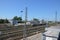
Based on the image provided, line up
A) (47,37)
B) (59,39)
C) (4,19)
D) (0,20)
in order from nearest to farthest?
(59,39)
(47,37)
(0,20)
(4,19)

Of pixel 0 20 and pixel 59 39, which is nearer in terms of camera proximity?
pixel 59 39

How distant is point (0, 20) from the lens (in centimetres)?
4791

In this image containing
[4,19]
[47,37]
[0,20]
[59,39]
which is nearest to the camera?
[59,39]

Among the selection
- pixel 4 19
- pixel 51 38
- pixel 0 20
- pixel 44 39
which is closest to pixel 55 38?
pixel 51 38

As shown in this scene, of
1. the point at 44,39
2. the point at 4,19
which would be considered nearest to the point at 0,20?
the point at 4,19

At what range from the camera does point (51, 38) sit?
4.86 meters

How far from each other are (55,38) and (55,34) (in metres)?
0.18

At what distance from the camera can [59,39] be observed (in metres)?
4.58

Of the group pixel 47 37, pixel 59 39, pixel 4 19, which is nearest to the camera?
pixel 59 39

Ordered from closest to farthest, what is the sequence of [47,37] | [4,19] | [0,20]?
[47,37]
[0,20]
[4,19]

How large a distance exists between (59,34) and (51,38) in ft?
1.30

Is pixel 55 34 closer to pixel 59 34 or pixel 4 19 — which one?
pixel 59 34

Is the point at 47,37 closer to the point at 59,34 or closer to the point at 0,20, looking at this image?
the point at 59,34

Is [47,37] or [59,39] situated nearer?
[59,39]
